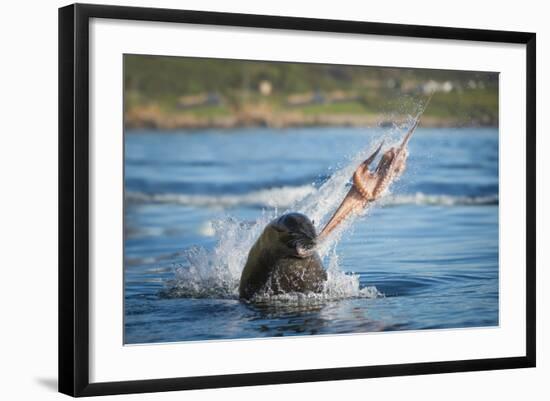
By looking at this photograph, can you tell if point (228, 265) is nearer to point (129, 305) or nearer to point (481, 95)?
point (129, 305)

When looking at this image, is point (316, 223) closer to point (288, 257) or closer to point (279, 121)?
point (288, 257)

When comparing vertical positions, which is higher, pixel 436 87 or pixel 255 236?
pixel 436 87

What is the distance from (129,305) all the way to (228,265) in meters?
0.88

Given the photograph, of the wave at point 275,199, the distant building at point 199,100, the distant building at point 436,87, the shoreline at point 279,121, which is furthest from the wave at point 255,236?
the distant building at point 199,100

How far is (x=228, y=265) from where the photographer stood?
10.4 m

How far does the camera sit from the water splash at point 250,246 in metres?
10.2

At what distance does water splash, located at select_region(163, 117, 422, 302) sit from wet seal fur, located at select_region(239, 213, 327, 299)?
0.05 m

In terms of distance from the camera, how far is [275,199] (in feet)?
34.6

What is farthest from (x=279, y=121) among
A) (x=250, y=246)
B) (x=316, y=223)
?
(x=250, y=246)

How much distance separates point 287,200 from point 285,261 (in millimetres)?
447

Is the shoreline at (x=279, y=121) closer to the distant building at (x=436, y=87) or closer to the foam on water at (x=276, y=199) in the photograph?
the distant building at (x=436, y=87)

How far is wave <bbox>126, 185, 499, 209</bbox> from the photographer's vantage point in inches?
398

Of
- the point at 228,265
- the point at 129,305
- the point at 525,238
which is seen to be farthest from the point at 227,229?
the point at 525,238

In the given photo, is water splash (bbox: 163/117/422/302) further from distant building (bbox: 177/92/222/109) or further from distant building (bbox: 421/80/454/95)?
distant building (bbox: 177/92/222/109)
